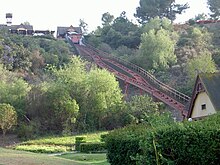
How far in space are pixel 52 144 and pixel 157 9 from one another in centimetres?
6236

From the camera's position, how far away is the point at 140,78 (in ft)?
185

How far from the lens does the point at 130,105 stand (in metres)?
44.4

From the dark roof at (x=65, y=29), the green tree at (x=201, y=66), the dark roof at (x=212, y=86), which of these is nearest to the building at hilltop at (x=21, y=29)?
the dark roof at (x=65, y=29)

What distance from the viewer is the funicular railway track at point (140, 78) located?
47.1 meters

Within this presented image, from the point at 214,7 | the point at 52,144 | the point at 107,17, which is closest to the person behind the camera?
the point at 52,144

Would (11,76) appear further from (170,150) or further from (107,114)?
(170,150)

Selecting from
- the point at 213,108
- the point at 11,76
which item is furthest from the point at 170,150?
the point at 11,76

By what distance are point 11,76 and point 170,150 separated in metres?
47.6

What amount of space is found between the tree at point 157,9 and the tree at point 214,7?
5069mm

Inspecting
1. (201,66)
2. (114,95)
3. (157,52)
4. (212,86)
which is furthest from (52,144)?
(157,52)

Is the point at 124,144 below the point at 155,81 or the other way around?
below

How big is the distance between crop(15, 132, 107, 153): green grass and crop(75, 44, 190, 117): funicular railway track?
1111 cm

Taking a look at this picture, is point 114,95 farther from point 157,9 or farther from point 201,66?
point 157,9

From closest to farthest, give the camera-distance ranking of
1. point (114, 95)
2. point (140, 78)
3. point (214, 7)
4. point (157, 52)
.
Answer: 1. point (114, 95)
2. point (140, 78)
3. point (157, 52)
4. point (214, 7)
